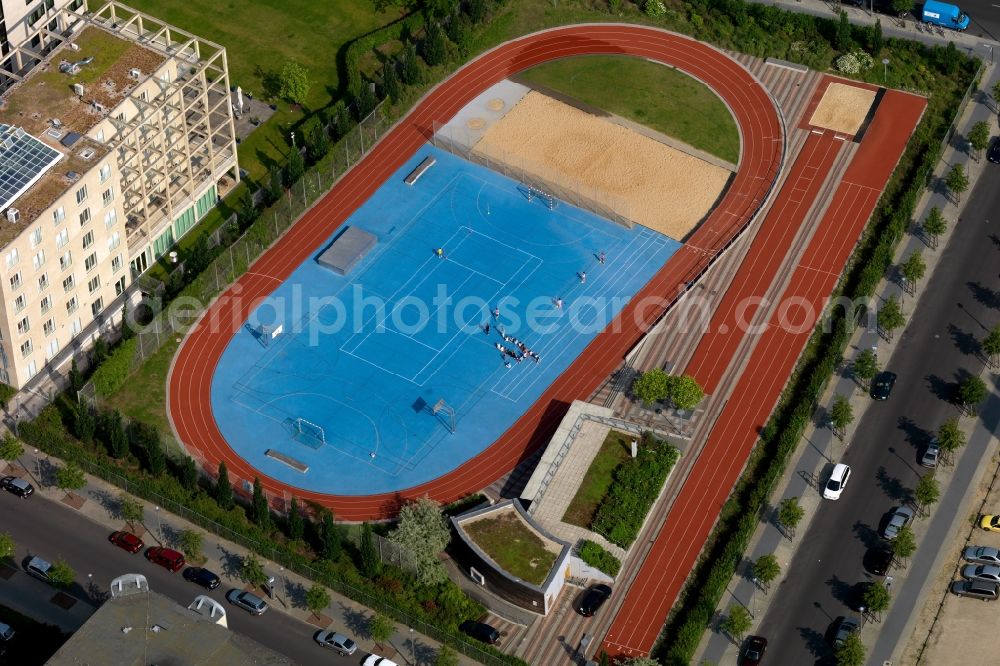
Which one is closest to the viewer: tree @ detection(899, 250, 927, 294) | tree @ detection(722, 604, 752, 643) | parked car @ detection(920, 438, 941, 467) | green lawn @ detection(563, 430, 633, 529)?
tree @ detection(722, 604, 752, 643)

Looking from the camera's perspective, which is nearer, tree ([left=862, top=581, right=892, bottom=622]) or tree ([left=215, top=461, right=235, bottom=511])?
tree ([left=862, top=581, right=892, bottom=622])

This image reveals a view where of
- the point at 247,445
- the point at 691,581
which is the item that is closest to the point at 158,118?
the point at 247,445

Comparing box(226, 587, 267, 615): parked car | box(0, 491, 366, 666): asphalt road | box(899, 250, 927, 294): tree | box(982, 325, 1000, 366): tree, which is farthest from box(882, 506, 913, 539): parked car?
box(226, 587, 267, 615): parked car

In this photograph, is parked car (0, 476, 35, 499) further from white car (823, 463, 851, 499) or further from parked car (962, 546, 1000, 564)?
parked car (962, 546, 1000, 564)

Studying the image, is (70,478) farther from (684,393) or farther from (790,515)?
(790,515)

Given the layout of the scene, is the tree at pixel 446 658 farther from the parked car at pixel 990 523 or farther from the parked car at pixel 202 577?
the parked car at pixel 990 523

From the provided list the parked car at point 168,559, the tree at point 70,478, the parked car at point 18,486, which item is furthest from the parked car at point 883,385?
the parked car at point 18,486

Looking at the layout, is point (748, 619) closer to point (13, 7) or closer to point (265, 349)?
point (265, 349)
